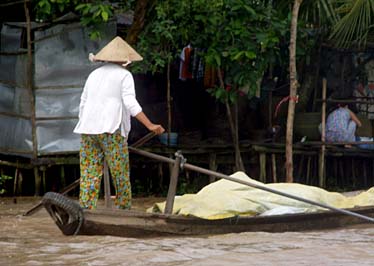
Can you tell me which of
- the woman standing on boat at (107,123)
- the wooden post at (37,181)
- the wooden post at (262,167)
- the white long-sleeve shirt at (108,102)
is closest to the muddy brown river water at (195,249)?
the woman standing on boat at (107,123)

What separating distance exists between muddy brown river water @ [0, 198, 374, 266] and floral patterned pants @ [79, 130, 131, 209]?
449 mm

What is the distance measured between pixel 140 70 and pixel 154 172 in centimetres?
198

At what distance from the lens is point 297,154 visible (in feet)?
41.5

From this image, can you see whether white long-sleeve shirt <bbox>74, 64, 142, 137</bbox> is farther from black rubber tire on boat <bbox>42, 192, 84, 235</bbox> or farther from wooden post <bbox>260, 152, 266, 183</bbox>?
wooden post <bbox>260, 152, 266, 183</bbox>

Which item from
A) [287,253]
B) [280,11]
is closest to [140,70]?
[280,11]

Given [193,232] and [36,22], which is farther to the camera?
[36,22]

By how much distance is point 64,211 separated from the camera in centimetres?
713

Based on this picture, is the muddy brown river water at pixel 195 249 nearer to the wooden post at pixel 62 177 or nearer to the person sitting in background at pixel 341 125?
the wooden post at pixel 62 177

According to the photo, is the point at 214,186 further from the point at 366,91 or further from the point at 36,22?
the point at 366,91

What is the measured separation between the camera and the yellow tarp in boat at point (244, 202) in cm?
796

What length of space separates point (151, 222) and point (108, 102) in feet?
3.62

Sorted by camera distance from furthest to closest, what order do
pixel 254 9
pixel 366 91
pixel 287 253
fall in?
pixel 366 91 < pixel 254 9 < pixel 287 253

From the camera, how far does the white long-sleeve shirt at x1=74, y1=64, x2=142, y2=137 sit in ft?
24.9

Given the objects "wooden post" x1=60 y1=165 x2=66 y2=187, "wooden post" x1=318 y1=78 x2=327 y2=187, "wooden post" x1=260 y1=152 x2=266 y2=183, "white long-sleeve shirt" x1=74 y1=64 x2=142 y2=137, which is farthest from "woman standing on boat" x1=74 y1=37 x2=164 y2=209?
"wooden post" x1=318 y1=78 x2=327 y2=187
